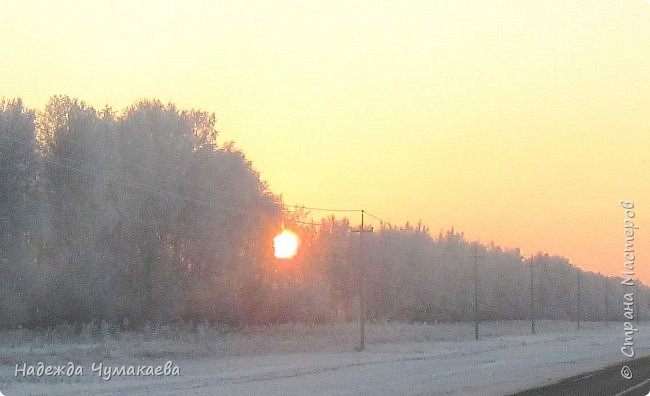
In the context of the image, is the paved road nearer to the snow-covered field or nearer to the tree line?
the snow-covered field

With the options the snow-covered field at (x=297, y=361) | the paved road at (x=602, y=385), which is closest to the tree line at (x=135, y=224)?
the snow-covered field at (x=297, y=361)

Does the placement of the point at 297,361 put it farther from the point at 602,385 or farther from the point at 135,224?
the point at 135,224

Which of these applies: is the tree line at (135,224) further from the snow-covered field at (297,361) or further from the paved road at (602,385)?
the paved road at (602,385)

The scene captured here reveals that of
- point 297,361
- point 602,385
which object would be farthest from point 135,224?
point 602,385

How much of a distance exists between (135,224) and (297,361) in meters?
20.1

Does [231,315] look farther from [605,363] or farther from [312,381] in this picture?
[312,381]

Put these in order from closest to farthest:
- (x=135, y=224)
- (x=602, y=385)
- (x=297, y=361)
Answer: (x=602, y=385)
(x=297, y=361)
(x=135, y=224)

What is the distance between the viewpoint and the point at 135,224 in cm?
5450

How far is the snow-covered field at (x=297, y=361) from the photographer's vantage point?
25812 millimetres

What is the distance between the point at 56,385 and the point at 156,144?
110 feet

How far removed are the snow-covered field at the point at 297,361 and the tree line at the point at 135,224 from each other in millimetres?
3997

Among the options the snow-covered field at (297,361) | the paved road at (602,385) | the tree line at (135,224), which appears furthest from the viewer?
the tree line at (135,224)

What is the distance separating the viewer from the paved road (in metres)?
22.8

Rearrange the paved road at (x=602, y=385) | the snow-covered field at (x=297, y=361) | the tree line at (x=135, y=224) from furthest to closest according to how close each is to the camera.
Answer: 1. the tree line at (x=135, y=224)
2. the snow-covered field at (x=297, y=361)
3. the paved road at (x=602, y=385)
